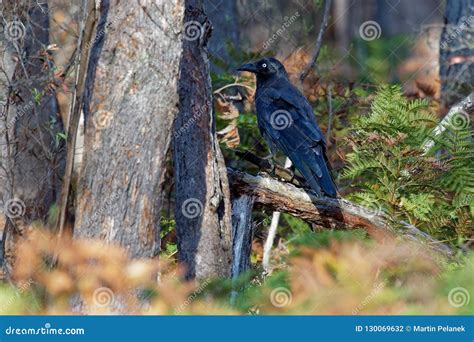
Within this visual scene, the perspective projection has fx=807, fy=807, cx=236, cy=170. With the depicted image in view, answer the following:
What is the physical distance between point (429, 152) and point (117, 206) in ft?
10.5

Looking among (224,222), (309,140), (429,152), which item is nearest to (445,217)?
(429,152)

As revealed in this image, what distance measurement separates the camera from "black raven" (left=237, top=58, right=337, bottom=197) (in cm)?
688
